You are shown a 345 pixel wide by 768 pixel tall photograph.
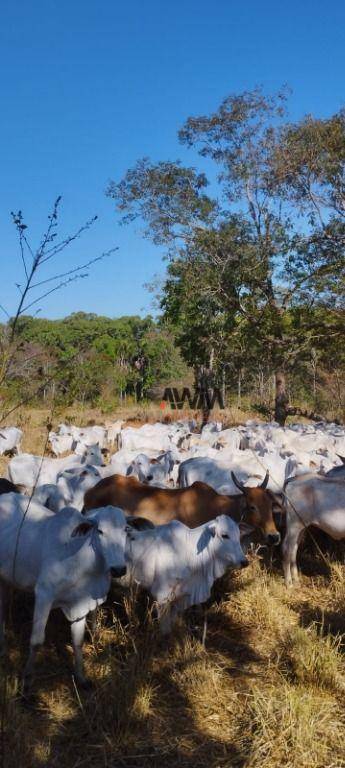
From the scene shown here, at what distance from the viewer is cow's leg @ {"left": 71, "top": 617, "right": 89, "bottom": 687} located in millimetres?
4195

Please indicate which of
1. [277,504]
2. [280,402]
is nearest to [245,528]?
[277,504]

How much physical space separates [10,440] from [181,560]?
29.2 feet

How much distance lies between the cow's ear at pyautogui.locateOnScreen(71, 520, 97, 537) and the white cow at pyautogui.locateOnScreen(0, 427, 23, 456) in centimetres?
887

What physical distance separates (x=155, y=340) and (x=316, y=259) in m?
24.9

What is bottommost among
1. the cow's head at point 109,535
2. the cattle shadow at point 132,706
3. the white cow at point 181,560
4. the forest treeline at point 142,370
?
the cattle shadow at point 132,706

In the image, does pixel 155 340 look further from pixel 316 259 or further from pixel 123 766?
pixel 123 766

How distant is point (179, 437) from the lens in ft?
42.6

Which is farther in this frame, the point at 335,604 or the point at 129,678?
the point at 335,604

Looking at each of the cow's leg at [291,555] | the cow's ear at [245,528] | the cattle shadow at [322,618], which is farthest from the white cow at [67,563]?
the cow's leg at [291,555]

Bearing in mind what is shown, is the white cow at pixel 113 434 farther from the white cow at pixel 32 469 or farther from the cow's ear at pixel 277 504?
the cow's ear at pixel 277 504

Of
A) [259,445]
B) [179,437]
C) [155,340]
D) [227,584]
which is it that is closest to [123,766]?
[227,584]

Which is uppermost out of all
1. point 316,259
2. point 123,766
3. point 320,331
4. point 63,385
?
point 316,259

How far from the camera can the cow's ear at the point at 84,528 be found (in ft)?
14.4

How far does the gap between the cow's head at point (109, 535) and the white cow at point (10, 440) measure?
8832 millimetres
